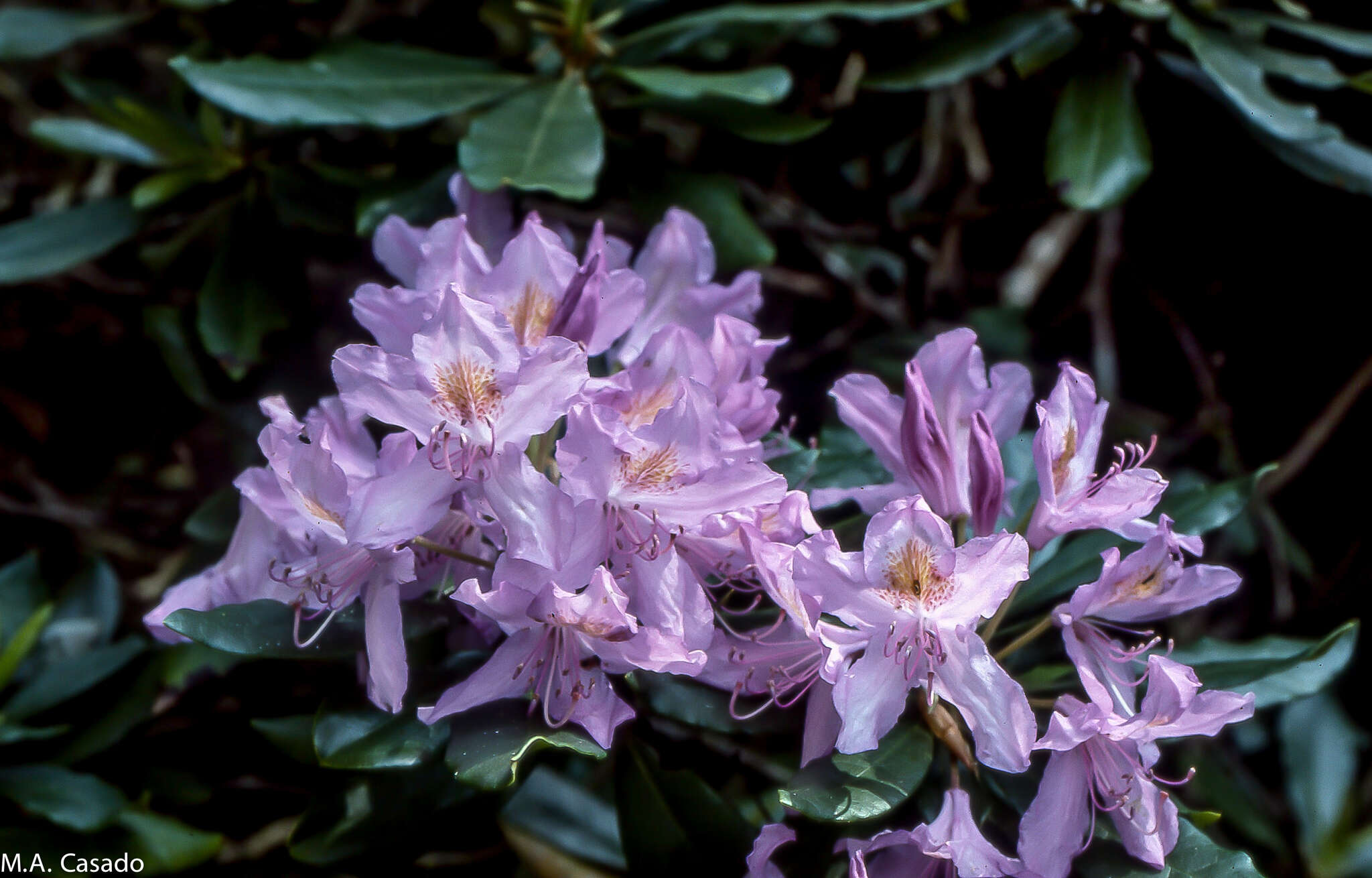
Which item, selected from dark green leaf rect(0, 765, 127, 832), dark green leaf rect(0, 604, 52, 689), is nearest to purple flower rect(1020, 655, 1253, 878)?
dark green leaf rect(0, 765, 127, 832)

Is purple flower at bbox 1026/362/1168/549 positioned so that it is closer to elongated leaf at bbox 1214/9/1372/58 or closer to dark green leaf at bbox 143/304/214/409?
elongated leaf at bbox 1214/9/1372/58

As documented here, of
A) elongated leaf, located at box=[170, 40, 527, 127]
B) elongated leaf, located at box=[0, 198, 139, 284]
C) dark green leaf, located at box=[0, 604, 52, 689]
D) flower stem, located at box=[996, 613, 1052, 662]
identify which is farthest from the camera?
elongated leaf, located at box=[0, 198, 139, 284]

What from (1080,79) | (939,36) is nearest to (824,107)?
(939,36)

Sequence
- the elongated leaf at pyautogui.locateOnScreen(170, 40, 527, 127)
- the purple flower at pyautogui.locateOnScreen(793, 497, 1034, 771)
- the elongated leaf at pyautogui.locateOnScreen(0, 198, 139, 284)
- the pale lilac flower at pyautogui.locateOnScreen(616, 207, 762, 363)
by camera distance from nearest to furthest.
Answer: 1. the purple flower at pyautogui.locateOnScreen(793, 497, 1034, 771)
2. the pale lilac flower at pyautogui.locateOnScreen(616, 207, 762, 363)
3. the elongated leaf at pyautogui.locateOnScreen(170, 40, 527, 127)
4. the elongated leaf at pyautogui.locateOnScreen(0, 198, 139, 284)

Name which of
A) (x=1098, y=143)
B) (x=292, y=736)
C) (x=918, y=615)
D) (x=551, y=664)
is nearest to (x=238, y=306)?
(x=292, y=736)

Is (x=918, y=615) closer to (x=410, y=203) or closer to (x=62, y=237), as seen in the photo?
(x=410, y=203)

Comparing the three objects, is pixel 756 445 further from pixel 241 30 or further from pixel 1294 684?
pixel 241 30

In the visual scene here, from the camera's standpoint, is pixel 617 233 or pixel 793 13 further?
pixel 617 233
